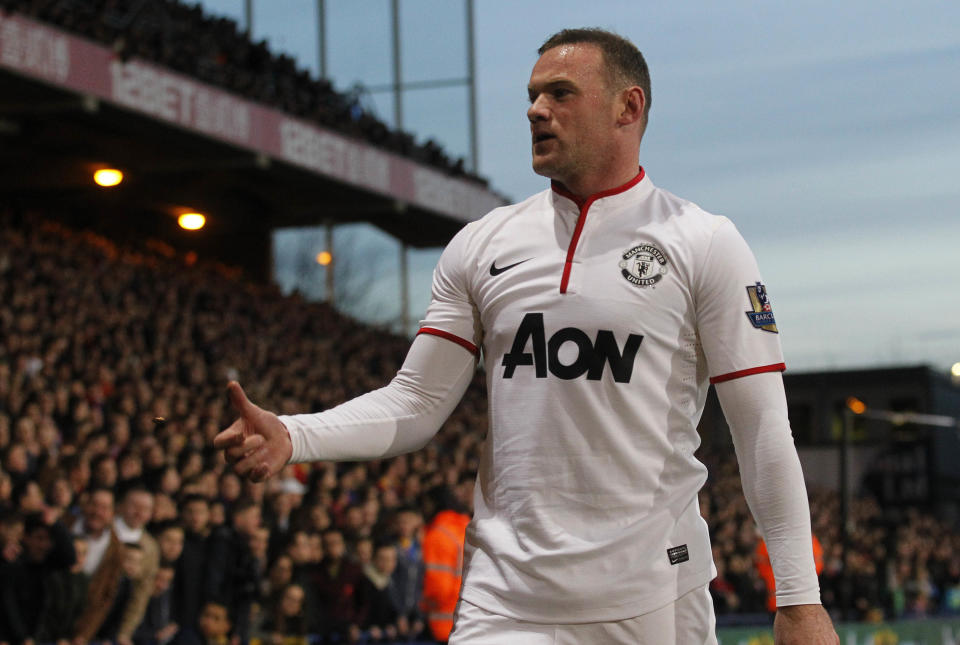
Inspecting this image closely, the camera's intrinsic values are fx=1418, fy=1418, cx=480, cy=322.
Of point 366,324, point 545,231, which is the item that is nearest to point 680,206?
point 545,231

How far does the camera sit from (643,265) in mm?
3320

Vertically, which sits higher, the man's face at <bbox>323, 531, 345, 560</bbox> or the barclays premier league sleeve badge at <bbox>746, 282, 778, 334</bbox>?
the barclays premier league sleeve badge at <bbox>746, 282, 778, 334</bbox>

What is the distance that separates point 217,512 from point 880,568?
15535 millimetres

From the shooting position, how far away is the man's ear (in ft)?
11.2

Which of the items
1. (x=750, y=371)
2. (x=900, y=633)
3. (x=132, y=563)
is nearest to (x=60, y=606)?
(x=132, y=563)

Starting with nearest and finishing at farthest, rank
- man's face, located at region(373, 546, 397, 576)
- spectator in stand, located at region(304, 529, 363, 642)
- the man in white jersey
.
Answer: the man in white jersey < spectator in stand, located at region(304, 529, 363, 642) < man's face, located at region(373, 546, 397, 576)

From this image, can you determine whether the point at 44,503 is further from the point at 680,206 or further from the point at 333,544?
the point at 680,206

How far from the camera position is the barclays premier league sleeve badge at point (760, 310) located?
3.24 metres

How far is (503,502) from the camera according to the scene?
11.1 feet

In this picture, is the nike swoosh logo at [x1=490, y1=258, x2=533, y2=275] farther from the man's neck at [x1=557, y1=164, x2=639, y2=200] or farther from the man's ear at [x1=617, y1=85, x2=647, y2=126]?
the man's ear at [x1=617, y1=85, x2=647, y2=126]

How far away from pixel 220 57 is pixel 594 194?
2431 centimetres

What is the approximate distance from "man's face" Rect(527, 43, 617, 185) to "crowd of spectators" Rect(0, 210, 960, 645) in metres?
1.12

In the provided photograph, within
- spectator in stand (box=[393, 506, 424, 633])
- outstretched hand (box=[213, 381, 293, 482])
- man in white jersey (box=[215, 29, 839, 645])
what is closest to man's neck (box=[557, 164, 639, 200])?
man in white jersey (box=[215, 29, 839, 645])

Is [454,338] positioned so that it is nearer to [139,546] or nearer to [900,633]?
[139,546]
